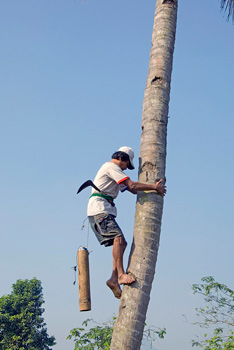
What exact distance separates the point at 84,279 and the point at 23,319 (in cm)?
2252

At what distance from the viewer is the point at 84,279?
5.03 metres

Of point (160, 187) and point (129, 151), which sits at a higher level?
point (129, 151)

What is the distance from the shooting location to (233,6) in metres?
7.73

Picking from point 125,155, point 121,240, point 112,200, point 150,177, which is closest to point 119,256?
point 121,240

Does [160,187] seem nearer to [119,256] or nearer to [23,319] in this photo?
[119,256]

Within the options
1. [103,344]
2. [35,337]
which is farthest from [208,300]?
[35,337]

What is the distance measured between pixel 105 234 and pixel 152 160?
3.32ft

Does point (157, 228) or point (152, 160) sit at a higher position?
point (152, 160)

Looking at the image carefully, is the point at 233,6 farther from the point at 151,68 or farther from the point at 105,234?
the point at 105,234

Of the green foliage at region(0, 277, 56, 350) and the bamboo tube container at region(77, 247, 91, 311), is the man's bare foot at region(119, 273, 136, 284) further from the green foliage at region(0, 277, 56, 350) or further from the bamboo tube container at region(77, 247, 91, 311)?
the green foliage at region(0, 277, 56, 350)

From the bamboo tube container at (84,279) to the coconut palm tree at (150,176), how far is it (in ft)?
1.61

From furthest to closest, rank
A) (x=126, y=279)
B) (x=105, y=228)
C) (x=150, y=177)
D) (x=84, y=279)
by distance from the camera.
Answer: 1. (x=105, y=228)
2. (x=150, y=177)
3. (x=84, y=279)
4. (x=126, y=279)

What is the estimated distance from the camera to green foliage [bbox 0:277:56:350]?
25.1 m

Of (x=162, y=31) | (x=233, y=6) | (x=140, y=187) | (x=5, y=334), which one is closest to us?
(x=140, y=187)
